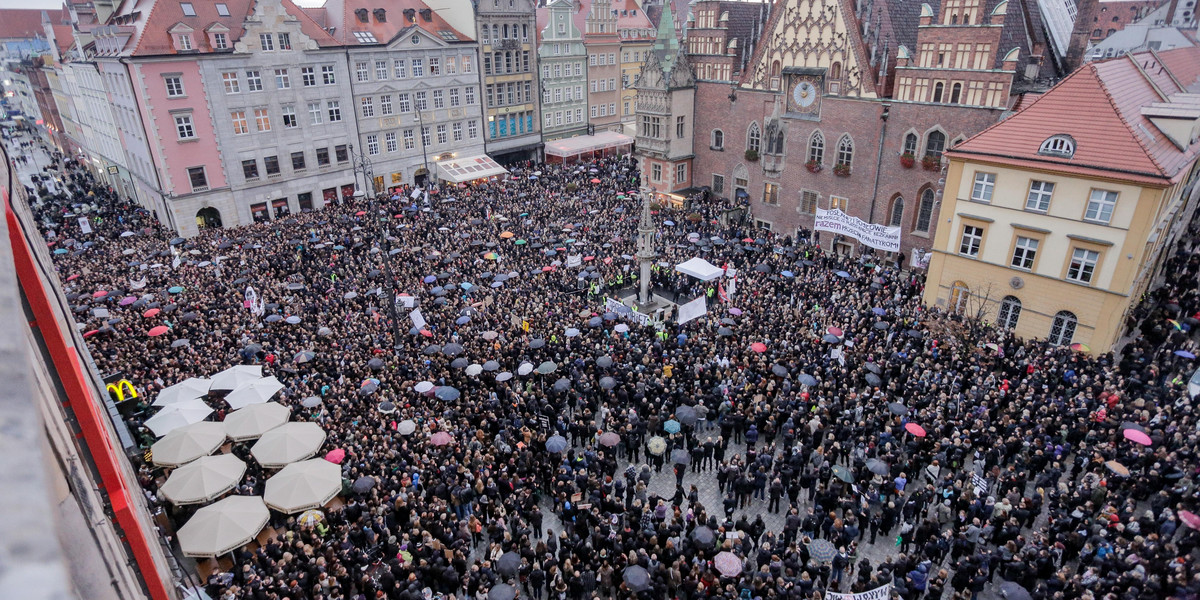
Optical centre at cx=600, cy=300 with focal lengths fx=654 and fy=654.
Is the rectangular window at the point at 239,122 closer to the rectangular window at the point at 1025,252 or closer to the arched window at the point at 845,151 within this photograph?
the arched window at the point at 845,151

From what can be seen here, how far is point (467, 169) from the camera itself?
165ft

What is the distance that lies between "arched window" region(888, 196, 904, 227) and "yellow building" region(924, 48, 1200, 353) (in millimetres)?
7397

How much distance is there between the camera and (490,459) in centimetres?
1892

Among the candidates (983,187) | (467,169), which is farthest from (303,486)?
(467,169)

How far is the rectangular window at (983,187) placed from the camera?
26812 millimetres

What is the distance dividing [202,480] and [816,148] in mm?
34917

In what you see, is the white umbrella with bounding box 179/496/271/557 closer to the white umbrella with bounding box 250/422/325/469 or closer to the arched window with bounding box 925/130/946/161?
the white umbrella with bounding box 250/422/325/469

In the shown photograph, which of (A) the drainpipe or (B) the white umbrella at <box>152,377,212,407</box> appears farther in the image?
(A) the drainpipe

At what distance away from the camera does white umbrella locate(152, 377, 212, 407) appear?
20453mm

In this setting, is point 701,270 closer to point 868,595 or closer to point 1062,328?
point 1062,328

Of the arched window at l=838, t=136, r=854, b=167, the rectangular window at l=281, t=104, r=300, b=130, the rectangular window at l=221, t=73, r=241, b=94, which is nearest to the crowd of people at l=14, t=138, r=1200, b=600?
the arched window at l=838, t=136, r=854, b=167

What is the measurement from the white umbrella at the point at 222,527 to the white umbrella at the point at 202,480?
0.92 metres

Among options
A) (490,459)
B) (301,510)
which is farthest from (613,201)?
(301,510)

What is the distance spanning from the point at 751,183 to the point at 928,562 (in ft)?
105
